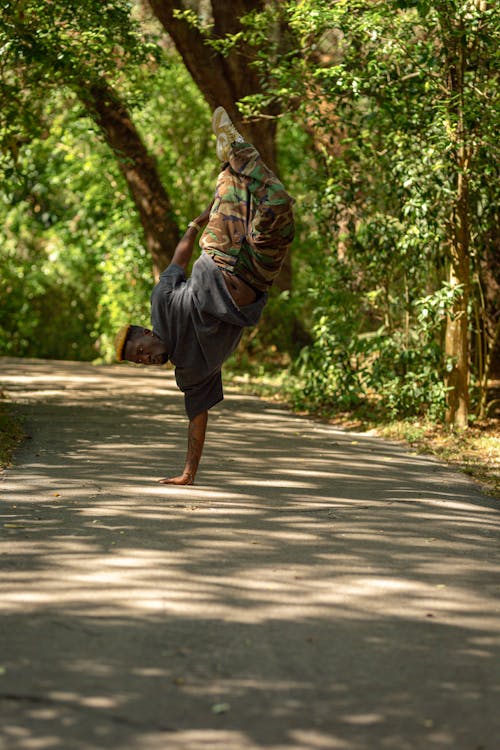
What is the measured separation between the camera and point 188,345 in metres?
6.57

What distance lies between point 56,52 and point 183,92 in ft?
21.6

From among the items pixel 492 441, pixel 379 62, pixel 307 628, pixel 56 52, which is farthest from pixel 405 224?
pixel 307 628

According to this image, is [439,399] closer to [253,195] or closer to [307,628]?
[253,195]

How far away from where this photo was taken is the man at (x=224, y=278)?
6316 mm

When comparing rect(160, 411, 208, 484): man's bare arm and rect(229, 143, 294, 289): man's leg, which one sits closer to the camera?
rect(229, 143, 294, 289): man's leg

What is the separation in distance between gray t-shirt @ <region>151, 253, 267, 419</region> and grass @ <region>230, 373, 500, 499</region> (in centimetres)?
208

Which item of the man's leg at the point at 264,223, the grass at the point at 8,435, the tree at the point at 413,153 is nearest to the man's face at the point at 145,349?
the man's leg at the point at 264,223

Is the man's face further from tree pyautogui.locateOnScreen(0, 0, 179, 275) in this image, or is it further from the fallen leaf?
tree pyautogui.locateOnScreen(0, 0, 179, 275)

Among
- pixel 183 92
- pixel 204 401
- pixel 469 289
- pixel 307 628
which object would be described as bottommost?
pixel 307 628

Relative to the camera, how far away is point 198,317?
6469mm

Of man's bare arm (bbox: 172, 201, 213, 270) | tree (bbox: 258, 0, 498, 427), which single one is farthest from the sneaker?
tree (bbox: 258, 0, 498, 427)

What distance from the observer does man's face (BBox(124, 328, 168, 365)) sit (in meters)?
6.45

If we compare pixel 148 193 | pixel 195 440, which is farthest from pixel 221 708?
pixel 148 193

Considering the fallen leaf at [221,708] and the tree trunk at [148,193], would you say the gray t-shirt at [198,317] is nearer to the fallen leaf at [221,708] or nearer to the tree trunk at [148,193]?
the fallen leaf at [221,708]
